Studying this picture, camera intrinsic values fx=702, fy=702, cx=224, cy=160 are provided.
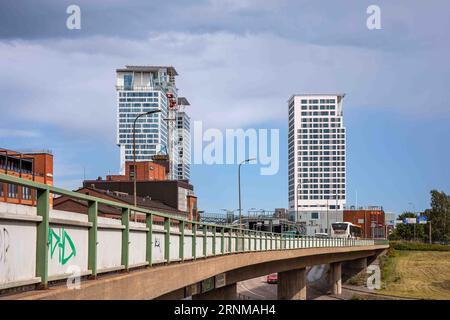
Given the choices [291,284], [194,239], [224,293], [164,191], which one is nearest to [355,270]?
[164,191]

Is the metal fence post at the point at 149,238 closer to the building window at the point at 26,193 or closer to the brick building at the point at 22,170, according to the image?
the brick building at the point at 22,170

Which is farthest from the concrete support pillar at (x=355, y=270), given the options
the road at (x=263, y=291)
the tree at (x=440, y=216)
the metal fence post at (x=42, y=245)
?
the metal fence post at (x=42, y=245)

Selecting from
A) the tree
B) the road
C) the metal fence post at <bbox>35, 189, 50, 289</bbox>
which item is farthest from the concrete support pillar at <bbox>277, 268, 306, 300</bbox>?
the tree

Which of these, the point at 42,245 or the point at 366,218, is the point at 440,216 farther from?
the point at 42,245

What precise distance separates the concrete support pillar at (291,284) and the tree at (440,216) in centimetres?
9748

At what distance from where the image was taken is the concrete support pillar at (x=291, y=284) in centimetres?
6347

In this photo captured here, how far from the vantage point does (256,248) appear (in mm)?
37719

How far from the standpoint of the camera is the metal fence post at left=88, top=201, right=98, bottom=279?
1155 cm

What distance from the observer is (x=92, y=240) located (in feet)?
38.1

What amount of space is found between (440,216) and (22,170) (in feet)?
380
